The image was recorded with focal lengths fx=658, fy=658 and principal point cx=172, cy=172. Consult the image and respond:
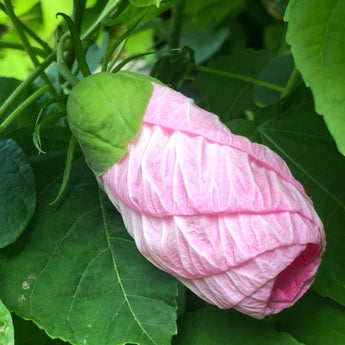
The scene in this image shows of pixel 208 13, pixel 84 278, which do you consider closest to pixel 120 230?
pixel 84 278

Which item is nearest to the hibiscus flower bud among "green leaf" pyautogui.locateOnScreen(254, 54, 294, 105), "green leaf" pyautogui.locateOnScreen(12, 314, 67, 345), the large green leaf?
the large green leaf

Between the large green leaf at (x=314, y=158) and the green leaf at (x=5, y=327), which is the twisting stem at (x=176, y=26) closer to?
the large green leaf at (x=314, y=158)

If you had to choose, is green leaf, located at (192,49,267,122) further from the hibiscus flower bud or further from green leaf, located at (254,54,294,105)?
the hibiscus flower bud

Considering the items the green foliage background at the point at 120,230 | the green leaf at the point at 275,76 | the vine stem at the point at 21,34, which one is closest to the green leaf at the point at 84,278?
the green foliage background at the point at 120,230

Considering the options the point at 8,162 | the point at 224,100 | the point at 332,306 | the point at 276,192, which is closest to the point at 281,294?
the point at 276,192

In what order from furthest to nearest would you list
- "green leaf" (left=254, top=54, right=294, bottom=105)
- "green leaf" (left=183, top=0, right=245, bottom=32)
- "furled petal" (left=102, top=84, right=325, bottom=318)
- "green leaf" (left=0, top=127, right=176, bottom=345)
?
"green leaf" (left=183, top=0, right=245, bottom=32) → "green leaf" (left=254, top=54, right=294, bottom=105) → "green leaf" (left=0, top=127, right=176, bottom=345) → "furled petal" (left=102, top=84, right=325, bottom=318)
